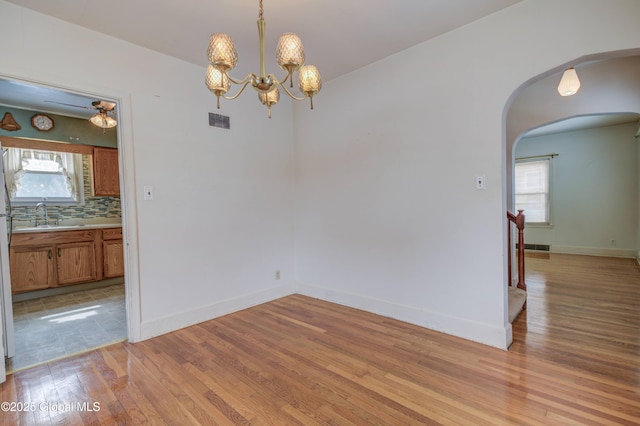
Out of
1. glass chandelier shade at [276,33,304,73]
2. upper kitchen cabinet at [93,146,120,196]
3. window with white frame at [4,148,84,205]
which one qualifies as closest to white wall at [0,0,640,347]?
glass chandelier shade at [276,33,304,73]

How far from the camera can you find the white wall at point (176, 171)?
2.30 metres

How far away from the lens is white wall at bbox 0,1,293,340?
2305mm

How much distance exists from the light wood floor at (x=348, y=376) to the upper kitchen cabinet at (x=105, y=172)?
10.6ft

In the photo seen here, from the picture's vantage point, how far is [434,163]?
273 centimetres

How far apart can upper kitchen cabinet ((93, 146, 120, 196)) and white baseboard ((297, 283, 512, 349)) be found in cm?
377

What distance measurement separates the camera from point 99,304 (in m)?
3.75

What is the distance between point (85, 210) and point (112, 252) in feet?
3.06

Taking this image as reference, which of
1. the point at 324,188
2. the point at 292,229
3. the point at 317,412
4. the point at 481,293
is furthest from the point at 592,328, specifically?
the point at 292,229

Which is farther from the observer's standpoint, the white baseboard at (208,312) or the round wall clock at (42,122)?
the round wall clock at (42,122)

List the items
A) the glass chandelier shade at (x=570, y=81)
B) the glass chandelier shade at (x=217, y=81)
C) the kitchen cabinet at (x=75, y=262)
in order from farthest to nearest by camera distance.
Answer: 1. the kitchen cabinet at (x=75, y=262)
2. the glass chandelier shade at (x=570, y=81)
3. the glass chandelier shade at (x=217, y=81)

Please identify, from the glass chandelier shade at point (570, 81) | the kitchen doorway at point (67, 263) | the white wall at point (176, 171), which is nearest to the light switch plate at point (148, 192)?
the white wall at point (176, 171)

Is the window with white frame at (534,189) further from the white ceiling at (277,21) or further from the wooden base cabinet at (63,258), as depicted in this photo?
the wooden base cabinet at (63,258)

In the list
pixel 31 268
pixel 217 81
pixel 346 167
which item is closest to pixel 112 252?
pixel 31 268

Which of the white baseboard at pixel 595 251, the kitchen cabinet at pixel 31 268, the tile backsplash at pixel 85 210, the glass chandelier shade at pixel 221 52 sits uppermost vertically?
the glass chandelier shade at pixel 221 52
